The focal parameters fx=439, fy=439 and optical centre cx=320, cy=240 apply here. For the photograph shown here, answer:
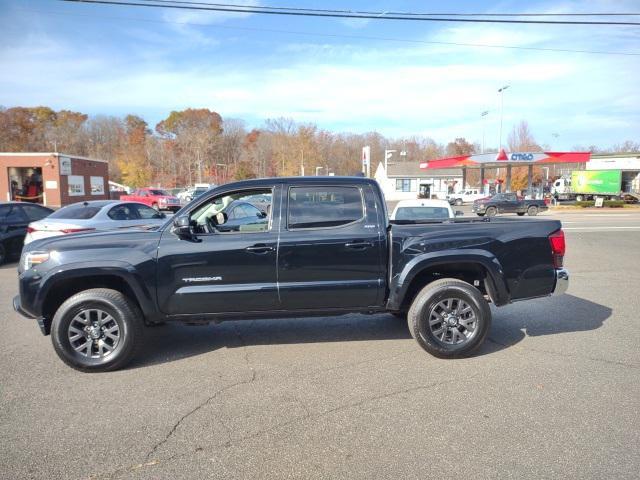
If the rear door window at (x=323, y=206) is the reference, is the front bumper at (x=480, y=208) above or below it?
below

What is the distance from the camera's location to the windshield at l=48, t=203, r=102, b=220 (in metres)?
9.80

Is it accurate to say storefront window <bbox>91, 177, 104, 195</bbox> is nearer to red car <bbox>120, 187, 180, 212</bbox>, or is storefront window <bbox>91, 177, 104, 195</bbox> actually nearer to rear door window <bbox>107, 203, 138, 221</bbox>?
red car <bbox>120, 187, 180, 212</bbox>

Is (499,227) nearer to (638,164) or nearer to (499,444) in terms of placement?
(499,444)

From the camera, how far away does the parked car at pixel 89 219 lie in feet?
30.8

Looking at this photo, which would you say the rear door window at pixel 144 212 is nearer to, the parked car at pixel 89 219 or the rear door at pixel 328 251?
the parked car at pixel 89 219

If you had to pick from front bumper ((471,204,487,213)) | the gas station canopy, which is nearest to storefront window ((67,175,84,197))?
front bumper ((471,204,487,213))

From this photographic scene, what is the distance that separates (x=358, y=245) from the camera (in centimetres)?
459

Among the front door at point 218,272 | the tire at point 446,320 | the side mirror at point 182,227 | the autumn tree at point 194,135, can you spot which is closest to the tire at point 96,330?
the front door at point 218,272

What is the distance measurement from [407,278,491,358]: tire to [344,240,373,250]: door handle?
0.79m

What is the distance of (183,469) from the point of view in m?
2.88

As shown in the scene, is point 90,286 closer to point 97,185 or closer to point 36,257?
point 36,257

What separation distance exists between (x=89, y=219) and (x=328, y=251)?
738 centimetres

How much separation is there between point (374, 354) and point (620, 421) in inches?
88.0

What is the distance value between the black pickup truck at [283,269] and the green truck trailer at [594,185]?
45186mm
